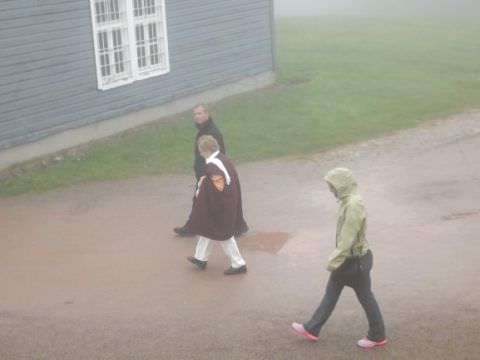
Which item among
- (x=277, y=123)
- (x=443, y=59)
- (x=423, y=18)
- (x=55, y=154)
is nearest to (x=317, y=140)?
(x=277, y=123)

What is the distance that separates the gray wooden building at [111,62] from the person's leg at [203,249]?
598 cm

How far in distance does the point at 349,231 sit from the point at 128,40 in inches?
401

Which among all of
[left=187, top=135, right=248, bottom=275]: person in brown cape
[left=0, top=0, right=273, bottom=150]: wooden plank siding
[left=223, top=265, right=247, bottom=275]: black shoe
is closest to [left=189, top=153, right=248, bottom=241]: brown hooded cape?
[left=187, top=135, right=248, bottom=275]: person in brown cape

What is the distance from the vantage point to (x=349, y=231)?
750 cm

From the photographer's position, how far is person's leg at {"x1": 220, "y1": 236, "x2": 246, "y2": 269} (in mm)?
9594

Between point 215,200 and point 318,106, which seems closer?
point 215,200

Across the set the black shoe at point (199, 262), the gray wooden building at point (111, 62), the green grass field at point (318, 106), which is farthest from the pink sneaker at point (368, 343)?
the gray wooden building at point (111, 62)

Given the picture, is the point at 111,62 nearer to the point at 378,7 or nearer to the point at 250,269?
the point at 250,269

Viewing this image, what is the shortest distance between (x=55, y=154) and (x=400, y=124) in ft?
21.1

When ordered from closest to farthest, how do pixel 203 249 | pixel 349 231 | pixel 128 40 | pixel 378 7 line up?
pixel 349 231, pixel 203 249, pixel 128 40, pixel 378 7

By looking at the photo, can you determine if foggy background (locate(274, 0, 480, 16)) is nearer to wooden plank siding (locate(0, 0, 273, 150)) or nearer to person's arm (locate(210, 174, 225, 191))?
wooden plank siding (locate(0, 0, 273, 150))

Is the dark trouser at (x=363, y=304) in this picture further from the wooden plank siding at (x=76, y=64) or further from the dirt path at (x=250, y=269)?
the wooden plank siding at (x=76, y=64)

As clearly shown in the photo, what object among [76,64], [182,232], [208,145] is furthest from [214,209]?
[76,64]

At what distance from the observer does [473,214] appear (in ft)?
37.6
